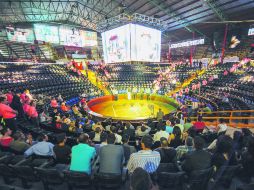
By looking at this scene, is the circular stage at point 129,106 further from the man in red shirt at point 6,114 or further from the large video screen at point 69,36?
the large video screen at point 69,36

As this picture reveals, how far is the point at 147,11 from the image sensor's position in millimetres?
22719

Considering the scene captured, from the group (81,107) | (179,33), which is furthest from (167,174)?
(179,33)

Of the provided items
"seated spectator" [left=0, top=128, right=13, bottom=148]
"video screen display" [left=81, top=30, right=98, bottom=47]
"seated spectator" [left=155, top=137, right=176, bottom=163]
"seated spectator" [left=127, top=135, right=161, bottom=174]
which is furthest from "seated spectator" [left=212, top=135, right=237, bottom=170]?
"video screen display" [left=81, top=30, right=98, bottom=47]

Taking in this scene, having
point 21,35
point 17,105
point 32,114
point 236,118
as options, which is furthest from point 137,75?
point 17,105

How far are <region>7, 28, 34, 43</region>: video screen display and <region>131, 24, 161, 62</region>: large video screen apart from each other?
20809 mm

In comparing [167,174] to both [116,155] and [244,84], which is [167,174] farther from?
[244,84]

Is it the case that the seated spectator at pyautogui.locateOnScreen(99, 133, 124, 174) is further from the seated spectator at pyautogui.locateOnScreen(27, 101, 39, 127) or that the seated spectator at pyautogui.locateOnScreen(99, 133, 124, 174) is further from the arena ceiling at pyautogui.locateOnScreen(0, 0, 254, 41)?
the arena ceiling at pyautogui.locateOnScreen(0, 0, 254, 41)

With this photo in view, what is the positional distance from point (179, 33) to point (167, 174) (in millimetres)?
29083

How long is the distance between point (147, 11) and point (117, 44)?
13222 mm

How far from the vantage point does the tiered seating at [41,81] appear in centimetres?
1467

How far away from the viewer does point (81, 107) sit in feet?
49.2

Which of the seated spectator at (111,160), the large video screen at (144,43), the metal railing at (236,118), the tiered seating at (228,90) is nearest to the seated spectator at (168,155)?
the seated spectator at (111,160)

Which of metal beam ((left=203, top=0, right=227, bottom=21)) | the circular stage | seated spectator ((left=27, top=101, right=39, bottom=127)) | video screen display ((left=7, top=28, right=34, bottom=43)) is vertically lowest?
the circular stage

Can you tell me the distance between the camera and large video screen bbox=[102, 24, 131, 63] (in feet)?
38.5
